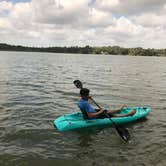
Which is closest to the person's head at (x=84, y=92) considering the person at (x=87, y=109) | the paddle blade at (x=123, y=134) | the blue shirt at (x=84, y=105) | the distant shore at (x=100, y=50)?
the person at (x=87, y=109)

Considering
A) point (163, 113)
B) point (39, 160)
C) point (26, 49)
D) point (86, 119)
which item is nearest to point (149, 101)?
point (163, 113)

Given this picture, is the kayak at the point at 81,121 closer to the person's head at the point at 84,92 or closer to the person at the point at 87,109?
the person at the point at 87,109

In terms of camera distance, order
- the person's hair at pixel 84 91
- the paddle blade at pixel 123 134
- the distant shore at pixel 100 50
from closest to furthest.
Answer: the paddle blade at pixel 123 134 → the person's hair at pixel 84 91 → the distant shore at pixel 100 50

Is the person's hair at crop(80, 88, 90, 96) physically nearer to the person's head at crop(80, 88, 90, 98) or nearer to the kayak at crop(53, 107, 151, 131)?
the person's head at crop(80, 88, 90, 98)

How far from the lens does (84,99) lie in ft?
29.8

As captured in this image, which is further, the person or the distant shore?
the distant shore

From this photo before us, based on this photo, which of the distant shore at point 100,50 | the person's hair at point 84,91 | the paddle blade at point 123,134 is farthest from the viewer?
the distant shore at point 100,50

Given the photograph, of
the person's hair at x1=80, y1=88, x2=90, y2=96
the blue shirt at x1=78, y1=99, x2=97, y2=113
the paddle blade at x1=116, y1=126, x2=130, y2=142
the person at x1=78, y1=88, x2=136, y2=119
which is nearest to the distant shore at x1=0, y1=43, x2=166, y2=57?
the person at x1=78, y1=88, x2=136, y2=119

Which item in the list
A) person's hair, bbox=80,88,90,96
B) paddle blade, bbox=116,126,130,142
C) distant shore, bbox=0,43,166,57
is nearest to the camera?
paddle blade, bbox=116,126,130,142

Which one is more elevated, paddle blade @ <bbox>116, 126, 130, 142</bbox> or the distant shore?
the distant shore

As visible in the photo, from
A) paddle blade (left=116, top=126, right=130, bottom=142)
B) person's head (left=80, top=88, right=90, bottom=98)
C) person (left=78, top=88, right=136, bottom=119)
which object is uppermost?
person's head (left=80, top=88, right=90, bottom=98)

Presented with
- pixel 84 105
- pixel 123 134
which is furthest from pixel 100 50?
pixel 123 134

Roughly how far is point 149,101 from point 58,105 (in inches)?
224

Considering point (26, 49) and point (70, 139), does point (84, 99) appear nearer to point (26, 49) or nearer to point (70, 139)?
point (70, 139)
